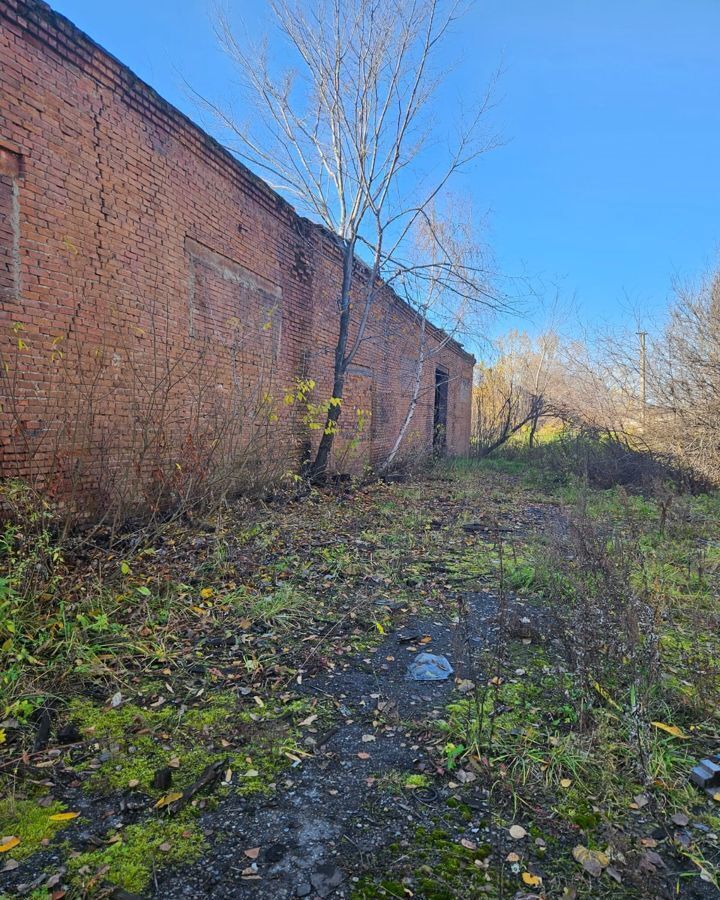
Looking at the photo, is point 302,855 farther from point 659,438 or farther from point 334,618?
point 659,438

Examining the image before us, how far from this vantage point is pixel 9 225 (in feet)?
14.1

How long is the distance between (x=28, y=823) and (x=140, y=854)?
51 cm

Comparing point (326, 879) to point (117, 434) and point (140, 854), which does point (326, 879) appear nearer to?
point (140, 854)

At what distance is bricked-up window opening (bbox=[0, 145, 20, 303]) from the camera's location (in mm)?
4238

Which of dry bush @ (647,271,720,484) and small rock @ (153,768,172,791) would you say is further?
dry bush @ (647,271,720,484)

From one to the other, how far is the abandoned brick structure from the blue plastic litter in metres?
3.10

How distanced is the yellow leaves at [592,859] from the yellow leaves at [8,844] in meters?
2.00

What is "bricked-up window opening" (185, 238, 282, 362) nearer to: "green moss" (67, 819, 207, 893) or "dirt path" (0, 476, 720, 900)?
"dirt path" (0, 476, 720, 900)

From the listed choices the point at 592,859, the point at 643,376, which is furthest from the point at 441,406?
the point at 592,859

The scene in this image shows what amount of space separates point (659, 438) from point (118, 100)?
39.3 ft

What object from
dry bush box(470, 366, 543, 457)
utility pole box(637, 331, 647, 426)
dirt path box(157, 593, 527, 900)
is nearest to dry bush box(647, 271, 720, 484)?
utility pole box(637, 331, 647, 426)

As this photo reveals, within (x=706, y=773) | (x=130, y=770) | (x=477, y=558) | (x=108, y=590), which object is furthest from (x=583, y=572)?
(x=108, y=590)

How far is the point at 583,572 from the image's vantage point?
13.4 ft

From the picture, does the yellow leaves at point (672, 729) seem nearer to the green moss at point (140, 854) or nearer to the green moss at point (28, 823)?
the green moss at point (140, 854)
